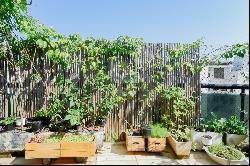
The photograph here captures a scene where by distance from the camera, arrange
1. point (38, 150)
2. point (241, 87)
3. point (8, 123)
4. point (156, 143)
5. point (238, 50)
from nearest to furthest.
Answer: point (38, 150) < point (156, 143) < point (8, 123) < point (238, 50) < point (241, 87)

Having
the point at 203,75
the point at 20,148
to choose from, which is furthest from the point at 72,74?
the point at 203,75

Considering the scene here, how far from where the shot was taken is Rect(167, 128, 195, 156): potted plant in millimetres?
4949

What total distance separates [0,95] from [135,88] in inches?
108

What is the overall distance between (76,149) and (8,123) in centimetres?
157

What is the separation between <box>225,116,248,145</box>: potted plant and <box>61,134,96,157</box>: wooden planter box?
99.8 inches

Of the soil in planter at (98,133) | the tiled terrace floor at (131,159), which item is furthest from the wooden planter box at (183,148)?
the soil in planter at (98,133)

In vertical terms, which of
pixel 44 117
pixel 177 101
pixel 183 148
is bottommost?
pixel 183 148

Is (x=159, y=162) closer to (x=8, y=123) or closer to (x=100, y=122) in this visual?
(x=100, y=122)

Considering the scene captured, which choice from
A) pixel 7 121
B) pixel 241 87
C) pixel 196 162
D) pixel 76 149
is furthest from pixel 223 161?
pixel 7 121

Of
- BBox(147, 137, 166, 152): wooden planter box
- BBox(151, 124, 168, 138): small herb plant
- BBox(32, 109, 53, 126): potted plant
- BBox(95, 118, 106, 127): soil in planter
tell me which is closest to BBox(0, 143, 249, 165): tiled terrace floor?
BBox(147, 137, 166, 152): wooden planter box

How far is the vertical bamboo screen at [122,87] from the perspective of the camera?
5898 mm

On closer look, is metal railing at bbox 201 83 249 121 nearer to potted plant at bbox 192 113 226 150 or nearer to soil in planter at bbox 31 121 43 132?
potted plant at bbox 192 113 226 150

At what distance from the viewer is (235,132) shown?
545 centimetres

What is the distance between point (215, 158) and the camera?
15.3 ft
